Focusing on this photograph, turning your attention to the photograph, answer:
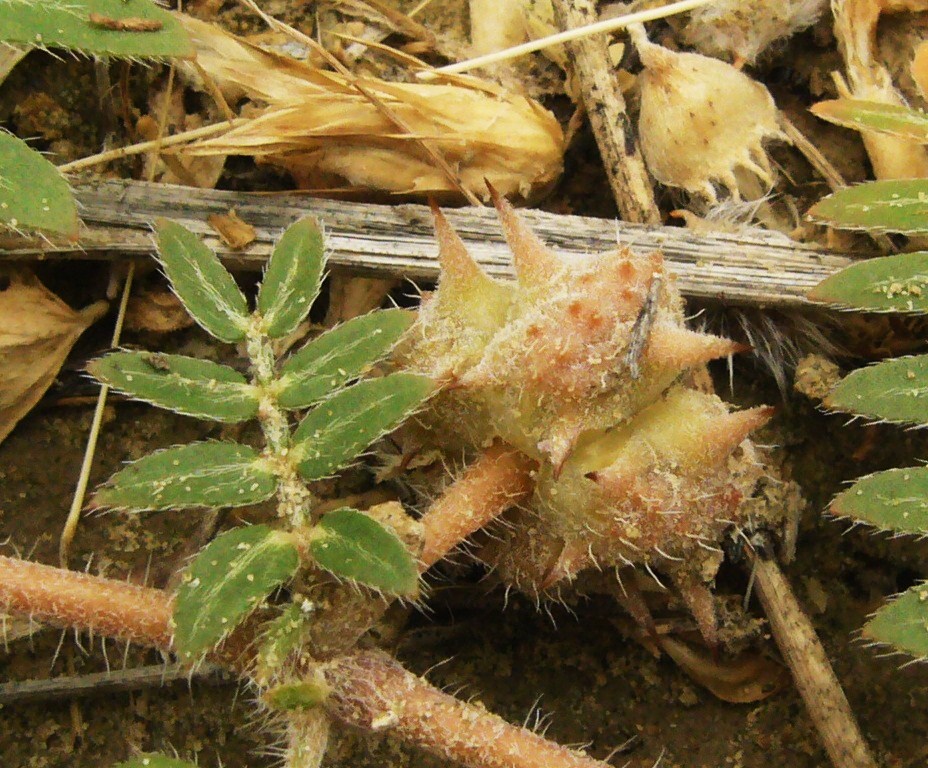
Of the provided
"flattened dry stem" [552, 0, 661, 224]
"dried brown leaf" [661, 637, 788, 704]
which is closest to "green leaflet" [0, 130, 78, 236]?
"flattened dry stem" [552, 0, 661, 224]

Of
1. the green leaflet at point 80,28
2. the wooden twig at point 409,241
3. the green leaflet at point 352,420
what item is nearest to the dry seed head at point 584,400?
the green leaflet at point 352,420

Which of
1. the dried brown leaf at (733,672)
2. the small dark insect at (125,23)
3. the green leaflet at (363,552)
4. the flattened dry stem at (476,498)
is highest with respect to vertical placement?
the small dark insect at (125,23)

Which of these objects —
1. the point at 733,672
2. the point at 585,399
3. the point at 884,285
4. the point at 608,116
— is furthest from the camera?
the point at 608,116

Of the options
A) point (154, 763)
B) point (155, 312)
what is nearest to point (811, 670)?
point (154, 763)

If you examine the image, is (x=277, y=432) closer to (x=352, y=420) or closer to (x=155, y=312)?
(x=352, y=420)

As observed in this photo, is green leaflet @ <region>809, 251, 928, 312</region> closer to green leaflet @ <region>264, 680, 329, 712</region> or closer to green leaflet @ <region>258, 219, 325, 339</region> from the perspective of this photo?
green leaflet @ <region>258, 219, 325, 339</region>

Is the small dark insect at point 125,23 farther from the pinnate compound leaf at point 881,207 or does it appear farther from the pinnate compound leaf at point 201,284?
the pinnate compound leaf at point 881,207

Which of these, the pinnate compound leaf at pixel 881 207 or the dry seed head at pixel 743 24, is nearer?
the pinnate compound leaf at pixel 881 207
